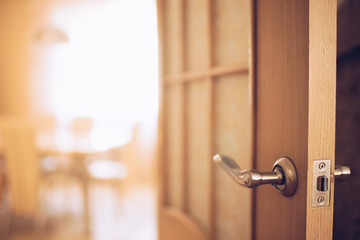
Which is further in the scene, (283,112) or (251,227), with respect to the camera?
(251,227)

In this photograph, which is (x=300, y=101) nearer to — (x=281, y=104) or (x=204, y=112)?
(x=281, y=104)

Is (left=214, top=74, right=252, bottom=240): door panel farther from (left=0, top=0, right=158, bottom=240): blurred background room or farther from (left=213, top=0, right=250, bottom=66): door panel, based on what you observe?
(left=0, top=0, right=158, bottom=240): blurred background room

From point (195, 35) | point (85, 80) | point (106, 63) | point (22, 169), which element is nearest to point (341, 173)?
point (195, 35)

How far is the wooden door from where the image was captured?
16.1 inches

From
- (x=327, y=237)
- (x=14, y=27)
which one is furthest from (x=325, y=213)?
(x=14, y=27)

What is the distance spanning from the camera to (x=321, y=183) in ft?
1.36

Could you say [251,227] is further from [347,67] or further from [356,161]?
[347,67]

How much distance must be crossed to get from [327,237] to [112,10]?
14.1 feet

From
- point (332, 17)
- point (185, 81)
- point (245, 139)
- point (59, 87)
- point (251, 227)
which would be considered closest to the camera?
point (332, 17)

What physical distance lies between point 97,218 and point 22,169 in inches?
34.1

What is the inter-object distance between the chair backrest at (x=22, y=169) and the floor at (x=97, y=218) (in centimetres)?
27

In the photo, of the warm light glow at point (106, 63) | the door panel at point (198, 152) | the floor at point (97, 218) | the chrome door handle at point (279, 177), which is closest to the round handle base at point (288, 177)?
the chrome door handle at point (279, 177)

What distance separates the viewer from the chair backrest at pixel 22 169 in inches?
86.9

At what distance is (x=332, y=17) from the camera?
408 millimetres
